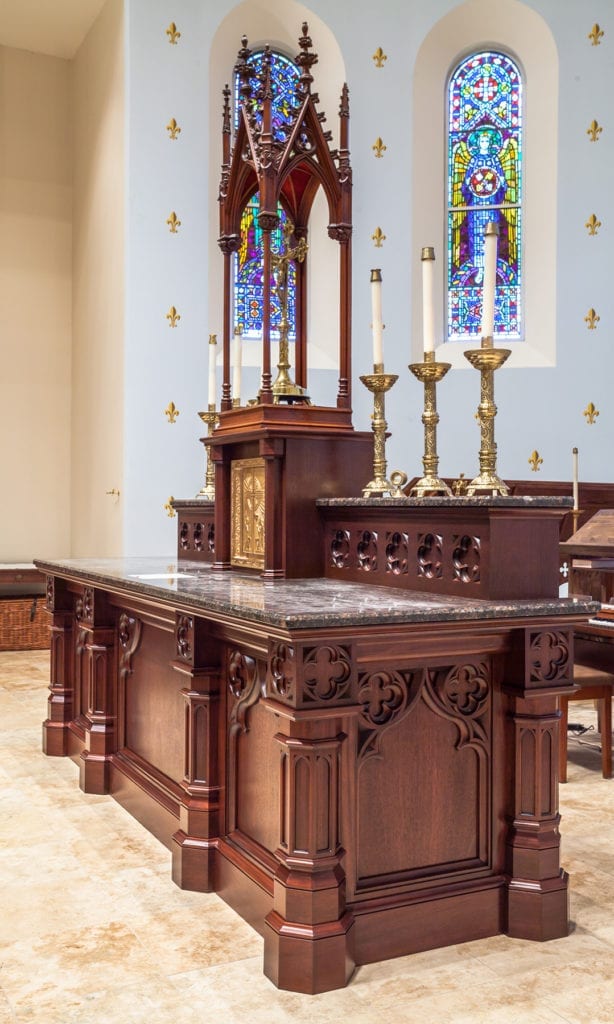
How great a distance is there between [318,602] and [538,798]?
0.83m

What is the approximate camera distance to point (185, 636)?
3.30m

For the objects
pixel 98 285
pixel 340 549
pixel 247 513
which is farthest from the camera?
pixel 98 285

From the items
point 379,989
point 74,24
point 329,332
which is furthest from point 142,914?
point 74,24

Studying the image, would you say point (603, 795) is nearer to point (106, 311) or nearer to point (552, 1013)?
point (552, 1013)

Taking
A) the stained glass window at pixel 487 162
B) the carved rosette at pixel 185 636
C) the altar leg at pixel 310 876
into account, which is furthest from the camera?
the stained glass window at pixel 487 162

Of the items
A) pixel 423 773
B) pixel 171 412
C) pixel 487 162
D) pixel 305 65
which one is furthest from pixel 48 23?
pixel 423 773

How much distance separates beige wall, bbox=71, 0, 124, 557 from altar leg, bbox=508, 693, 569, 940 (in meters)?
5.32

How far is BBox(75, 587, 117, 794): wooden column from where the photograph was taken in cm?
437

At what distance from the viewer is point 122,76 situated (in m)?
7.70

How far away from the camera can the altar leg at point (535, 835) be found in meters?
2.81

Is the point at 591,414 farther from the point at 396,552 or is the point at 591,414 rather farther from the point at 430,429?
the point at 396,552

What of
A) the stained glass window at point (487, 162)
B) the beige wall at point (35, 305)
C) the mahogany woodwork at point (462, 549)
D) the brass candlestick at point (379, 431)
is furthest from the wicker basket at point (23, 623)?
the mahogany woodwork at point (462, 549)

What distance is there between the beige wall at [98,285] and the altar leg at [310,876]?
5383 mm

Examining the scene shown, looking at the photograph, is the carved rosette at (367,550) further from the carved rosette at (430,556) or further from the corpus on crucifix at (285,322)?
the corpus on crucifix at (285,322)
